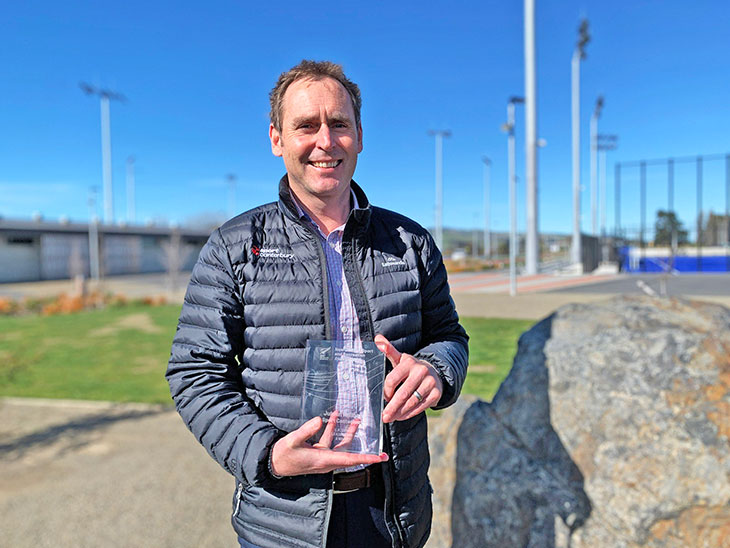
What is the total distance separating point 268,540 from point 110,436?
489 cm

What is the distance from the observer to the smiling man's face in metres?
1.48

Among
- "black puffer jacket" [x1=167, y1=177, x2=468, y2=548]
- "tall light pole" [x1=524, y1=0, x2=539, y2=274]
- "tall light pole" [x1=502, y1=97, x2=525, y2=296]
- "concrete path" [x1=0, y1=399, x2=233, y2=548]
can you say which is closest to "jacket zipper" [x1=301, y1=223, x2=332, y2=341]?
"black puffer jacket" [x1=167, y1=177, x2=468, y2=548]

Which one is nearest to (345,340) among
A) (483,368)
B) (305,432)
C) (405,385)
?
(405,385)

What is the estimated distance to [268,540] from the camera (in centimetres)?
154

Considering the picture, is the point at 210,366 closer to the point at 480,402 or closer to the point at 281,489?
the point at 281,489

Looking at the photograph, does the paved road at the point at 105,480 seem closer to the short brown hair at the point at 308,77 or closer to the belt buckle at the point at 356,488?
the belt buckle at the point at 356,488

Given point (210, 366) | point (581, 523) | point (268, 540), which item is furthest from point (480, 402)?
point (210, 366)

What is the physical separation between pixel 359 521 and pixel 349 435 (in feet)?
1.16

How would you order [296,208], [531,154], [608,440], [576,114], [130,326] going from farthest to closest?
[576,114] → [531,154] → [130,326] → [608,440] → [296,208]

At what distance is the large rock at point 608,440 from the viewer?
2.56 meters

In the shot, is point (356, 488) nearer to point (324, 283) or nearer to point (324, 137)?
point (324, 283)

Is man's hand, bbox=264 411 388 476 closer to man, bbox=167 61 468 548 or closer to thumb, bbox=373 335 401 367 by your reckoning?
man, bbox=167 61 468 548

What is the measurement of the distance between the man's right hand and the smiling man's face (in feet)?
2.23

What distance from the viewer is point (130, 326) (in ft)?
40.9
